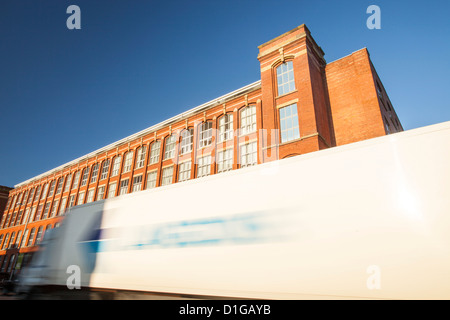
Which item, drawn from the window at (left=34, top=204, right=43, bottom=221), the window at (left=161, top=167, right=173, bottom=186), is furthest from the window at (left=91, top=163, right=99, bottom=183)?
the window at (left=34, top=204, right=43, bottom=221)

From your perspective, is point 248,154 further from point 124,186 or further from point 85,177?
point 85,177

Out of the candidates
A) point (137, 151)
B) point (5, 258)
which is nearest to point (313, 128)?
point (137, 151)

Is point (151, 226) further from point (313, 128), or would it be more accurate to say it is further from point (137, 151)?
point (137, 151)

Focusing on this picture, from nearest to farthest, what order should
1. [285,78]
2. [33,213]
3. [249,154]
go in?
[285,78] < [249,154] < [33,213]

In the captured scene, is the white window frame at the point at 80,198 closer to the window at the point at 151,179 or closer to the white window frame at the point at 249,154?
the window at the point at 151,179

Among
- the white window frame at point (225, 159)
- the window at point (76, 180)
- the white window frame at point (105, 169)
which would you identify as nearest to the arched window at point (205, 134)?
the white window frame at point (225, 159)

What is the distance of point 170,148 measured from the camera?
92.1 feet

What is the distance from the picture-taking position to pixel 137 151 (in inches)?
1238

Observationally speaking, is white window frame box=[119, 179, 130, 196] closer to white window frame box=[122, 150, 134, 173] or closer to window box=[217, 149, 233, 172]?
white window frame box=[122, 150, 134, 173]

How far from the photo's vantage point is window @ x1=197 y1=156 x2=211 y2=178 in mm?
23484

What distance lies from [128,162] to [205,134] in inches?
501

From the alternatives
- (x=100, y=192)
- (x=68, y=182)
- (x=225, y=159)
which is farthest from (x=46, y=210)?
(x=225, y=159)
